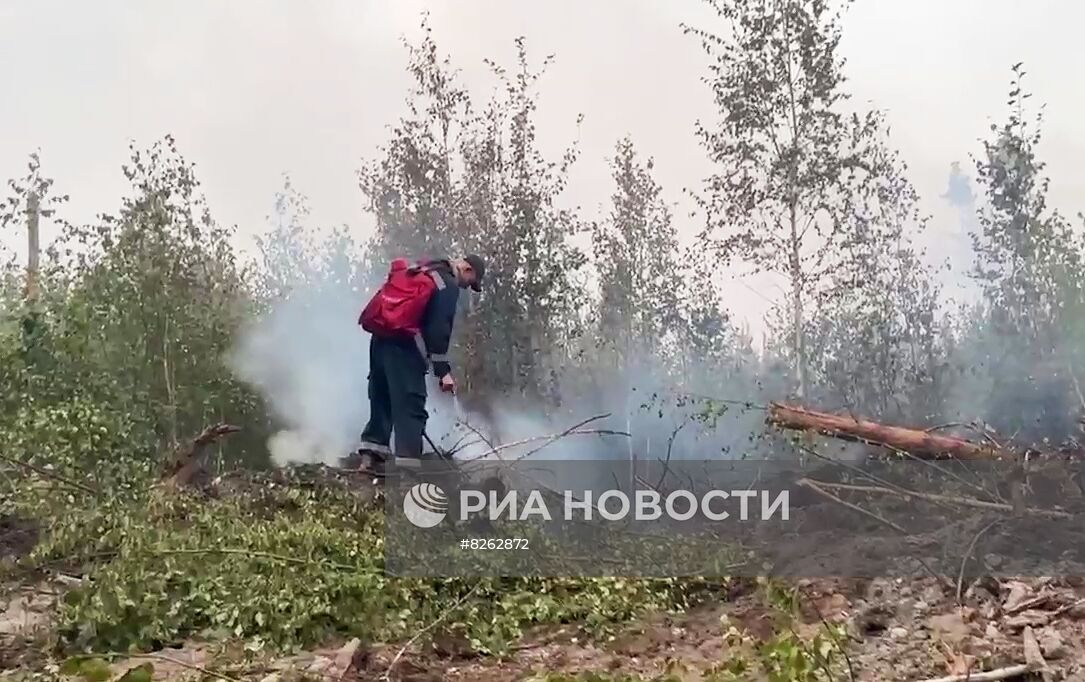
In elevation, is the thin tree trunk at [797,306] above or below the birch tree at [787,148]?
below

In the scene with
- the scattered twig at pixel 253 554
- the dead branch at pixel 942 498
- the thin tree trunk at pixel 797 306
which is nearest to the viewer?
the scattered twig at pixel 253 554

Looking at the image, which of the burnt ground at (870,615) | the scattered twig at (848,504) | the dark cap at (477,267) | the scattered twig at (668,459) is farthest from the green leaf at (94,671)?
the scattered twig at (848,504)

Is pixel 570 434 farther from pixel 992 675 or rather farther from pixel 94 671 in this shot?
pixel 94 671

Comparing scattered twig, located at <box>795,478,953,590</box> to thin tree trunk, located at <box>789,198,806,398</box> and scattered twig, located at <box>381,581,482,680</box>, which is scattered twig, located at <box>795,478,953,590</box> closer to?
thin tree trunk, located at <box>789,198,806,398</box>

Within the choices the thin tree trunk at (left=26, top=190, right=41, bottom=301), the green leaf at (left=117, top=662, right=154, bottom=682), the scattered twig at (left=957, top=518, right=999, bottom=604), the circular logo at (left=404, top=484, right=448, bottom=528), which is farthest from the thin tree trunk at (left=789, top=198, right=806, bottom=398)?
the thin tree trunk at (left=26, top=190, right=41, bottom=301)

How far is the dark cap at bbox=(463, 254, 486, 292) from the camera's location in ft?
16.6

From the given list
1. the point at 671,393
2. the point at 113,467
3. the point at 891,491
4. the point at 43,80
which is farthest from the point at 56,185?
the point at 891,491

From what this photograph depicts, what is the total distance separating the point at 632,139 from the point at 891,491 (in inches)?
78.8

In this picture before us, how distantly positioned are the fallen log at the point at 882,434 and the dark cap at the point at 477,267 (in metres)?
1.49

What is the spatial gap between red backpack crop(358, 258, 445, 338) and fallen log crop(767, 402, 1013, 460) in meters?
1.71

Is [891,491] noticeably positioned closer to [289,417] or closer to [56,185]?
[289,417]

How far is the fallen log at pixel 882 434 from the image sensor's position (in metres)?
4.75

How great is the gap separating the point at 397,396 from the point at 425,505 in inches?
21.7

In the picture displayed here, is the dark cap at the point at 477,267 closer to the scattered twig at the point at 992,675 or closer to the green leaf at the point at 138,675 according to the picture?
the green leaf at the point at 138,675
